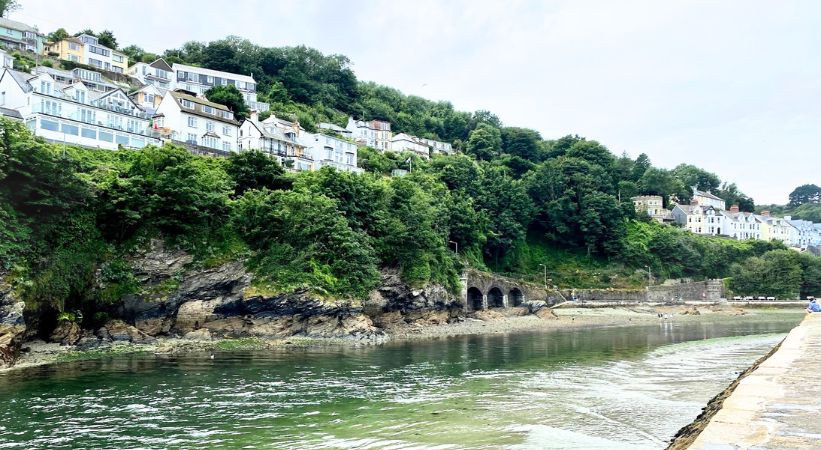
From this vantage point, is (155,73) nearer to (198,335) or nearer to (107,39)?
(107,39)

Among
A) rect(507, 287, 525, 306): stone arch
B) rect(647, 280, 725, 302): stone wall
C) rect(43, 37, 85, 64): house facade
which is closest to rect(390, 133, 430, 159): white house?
rect(507, 287, 525, 306): stone arch

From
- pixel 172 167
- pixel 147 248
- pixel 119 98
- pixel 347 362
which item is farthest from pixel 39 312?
pixel 119 98

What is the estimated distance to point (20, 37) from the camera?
93438 millimetres

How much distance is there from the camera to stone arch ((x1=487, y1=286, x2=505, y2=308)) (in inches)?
2926

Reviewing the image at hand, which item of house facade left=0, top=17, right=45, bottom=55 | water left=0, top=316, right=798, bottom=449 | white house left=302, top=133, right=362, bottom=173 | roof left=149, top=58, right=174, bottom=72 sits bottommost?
water left=0, top=316, right=798, bottom=449

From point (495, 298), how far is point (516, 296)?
118 inches

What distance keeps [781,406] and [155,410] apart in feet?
60.9

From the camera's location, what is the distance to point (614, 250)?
302 ft

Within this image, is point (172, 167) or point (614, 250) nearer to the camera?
point (172, 167)

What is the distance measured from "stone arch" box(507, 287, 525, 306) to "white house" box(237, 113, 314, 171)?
32200 mm

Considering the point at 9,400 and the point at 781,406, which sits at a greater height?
the point at 781,406

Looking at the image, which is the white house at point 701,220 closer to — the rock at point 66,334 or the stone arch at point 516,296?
the stone arch at point 516,296

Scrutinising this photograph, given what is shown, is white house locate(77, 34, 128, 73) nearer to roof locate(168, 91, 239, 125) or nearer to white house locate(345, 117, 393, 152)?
roof locate(168, 91, 239, 125)

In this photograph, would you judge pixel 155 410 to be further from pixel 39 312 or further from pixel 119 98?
pixel 119 98
